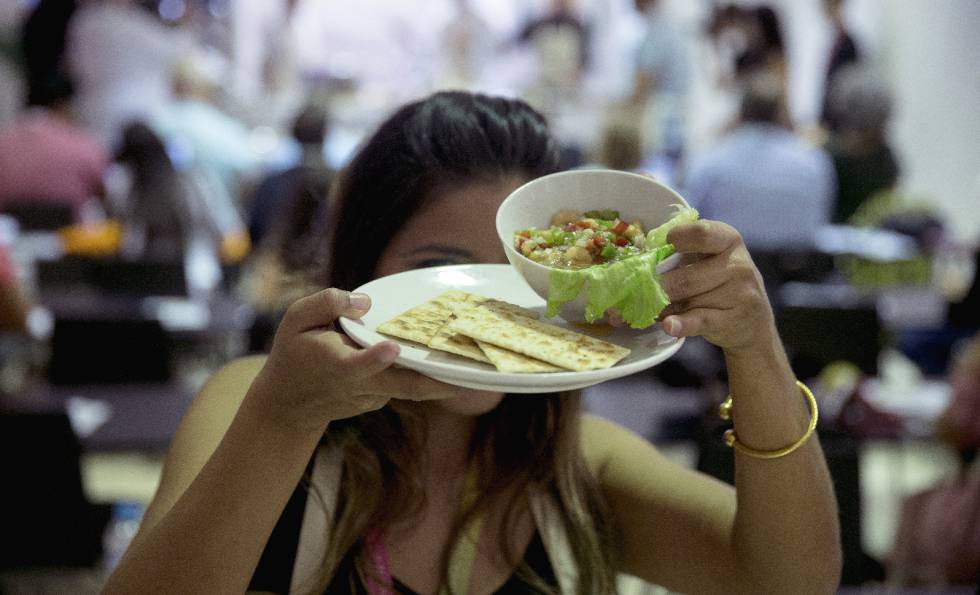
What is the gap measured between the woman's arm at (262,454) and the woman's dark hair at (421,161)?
1.27ft

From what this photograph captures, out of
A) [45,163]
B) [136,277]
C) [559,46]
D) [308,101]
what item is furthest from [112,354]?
[559,46]

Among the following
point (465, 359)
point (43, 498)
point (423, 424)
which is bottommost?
point (43, 498)

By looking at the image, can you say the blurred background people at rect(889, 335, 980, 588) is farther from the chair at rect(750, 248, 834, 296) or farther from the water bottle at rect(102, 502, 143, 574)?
the water bottle at rect(102, 502, 143, 574)

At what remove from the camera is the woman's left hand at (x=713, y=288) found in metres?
1.02

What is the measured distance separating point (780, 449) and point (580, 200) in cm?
41

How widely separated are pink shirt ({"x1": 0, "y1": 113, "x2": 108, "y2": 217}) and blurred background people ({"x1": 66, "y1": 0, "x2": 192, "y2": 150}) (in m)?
1.56

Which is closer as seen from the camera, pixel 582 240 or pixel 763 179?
pixel 582 240

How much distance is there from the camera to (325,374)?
97 centimetres

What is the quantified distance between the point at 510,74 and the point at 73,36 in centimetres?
400

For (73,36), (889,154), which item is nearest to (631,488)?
(889,154)

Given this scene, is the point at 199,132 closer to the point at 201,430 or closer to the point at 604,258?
the point at 201,430

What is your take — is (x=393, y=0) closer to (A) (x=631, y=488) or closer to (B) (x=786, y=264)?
(B) (x=786, y=264)

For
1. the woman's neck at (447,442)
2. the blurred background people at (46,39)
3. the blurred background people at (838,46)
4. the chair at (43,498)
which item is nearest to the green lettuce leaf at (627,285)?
the woman's neck at (447,442)

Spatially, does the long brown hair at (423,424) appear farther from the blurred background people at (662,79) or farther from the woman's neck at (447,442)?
the blurred background people at (662,79)
